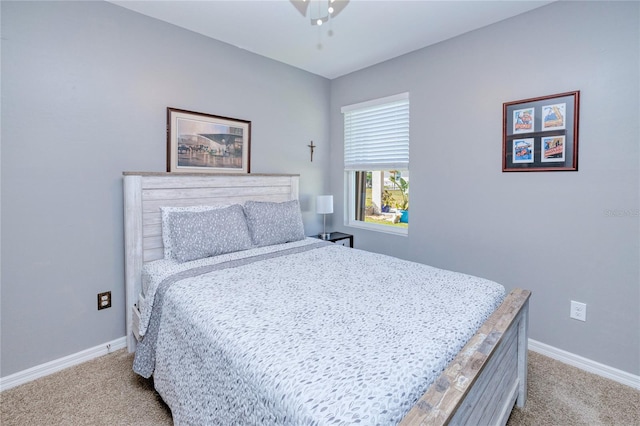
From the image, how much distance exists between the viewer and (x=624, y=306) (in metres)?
1.98

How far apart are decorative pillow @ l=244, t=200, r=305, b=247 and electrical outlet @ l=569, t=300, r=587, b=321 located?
2.14 metres

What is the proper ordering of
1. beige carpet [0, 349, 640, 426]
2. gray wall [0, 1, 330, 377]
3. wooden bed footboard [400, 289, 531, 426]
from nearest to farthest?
wooden bed footboard [400, 289, 531, 426] → beige carpet [0, 349, 640, 426] → gray wall [0, 1, 330, 377]

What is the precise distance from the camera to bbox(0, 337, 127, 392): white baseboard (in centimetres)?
191

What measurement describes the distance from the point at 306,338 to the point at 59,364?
204 cm

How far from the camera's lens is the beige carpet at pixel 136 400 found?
1655 millimetres

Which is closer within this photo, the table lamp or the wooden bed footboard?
the wooden bed footboard

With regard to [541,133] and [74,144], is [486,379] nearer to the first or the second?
[541,133]

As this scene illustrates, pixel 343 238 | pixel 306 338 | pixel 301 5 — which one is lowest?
pixel 306 338

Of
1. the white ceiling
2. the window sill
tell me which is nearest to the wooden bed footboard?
the window sill

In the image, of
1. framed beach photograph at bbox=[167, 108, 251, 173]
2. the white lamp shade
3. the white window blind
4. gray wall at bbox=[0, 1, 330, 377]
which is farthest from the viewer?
the white lamp shade

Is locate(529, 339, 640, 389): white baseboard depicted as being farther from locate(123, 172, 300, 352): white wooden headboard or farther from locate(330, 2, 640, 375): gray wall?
locate(123, 172, 300, 352): white wooden headboard

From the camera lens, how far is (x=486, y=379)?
1225mm

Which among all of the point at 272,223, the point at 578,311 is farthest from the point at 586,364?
the point at 272,223

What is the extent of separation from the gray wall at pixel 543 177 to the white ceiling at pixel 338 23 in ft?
0.64
